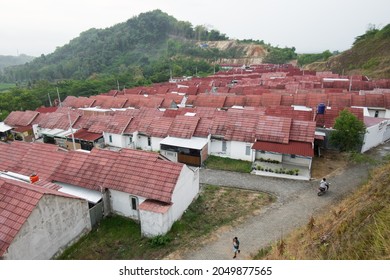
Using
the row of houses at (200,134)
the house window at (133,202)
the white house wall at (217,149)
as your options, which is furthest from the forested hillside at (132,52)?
the house window at (133,202)

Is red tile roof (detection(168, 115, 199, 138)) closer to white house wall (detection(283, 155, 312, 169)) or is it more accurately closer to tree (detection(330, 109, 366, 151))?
white house wall (detection(283, 155, 312, 169))

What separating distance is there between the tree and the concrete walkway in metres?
2.41

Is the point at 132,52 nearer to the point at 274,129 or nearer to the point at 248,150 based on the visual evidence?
the point at 248,150

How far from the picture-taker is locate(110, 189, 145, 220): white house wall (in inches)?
593

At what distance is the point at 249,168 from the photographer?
21.1 metres

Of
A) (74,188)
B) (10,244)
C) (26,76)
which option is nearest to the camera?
(10,244)

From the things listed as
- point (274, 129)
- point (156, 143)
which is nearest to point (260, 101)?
point (274, 129)

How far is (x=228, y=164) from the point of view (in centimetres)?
2223

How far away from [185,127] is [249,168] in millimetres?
7468

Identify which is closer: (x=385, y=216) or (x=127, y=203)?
(x=385, y=216)

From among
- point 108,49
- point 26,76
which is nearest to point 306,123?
point 108,49

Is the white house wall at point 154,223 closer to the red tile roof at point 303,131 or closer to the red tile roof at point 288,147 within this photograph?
the red tile roof at point 288,147

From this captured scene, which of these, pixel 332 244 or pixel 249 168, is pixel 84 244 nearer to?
pixel 332 244

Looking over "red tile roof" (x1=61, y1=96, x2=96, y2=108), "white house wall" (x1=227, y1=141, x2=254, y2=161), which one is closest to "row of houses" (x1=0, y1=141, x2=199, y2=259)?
"white house wall" (x1=227, y1=141, x2=254, y2=161)
